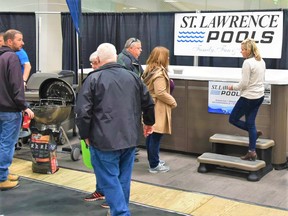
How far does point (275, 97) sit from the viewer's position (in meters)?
5.23

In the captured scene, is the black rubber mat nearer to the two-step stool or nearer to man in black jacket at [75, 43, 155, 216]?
man in black jacket at [75, 43, 155, 216]

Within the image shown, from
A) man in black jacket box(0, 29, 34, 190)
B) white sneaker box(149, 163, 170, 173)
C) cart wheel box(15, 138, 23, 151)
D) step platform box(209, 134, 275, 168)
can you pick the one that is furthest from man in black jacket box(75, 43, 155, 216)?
cart wheel box(15, 138, 23, 151)

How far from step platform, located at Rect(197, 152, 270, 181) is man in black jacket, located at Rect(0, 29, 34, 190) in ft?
6.83

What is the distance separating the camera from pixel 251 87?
4.81 metres

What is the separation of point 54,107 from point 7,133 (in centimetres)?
101

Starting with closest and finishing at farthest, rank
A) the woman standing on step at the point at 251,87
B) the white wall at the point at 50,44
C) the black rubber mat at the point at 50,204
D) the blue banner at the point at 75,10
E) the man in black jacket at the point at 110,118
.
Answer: the man in black jacket at the point at 110,118
the black rubber mat at the point at 50,204
the woman standing on step at the point at 251,87
the blue banner at the point at 75,10
the white wall at the point at 50,44

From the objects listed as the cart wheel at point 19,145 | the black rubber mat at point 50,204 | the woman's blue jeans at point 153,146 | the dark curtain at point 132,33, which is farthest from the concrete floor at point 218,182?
the dark curtain at point 132,33

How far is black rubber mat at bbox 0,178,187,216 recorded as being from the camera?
3.89 m

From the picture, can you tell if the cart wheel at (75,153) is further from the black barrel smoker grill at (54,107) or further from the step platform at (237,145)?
the step platform at (237,145)

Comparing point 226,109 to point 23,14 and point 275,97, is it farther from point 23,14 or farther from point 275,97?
point 23,14

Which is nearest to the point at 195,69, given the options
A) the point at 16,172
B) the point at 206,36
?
the point at 206,36

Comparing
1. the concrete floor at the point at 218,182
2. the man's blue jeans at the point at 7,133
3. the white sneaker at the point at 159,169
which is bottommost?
the concrete floor at the point at 218,182

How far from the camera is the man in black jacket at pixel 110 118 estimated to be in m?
3.20

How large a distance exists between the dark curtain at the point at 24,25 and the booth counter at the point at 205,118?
11.2 feet
